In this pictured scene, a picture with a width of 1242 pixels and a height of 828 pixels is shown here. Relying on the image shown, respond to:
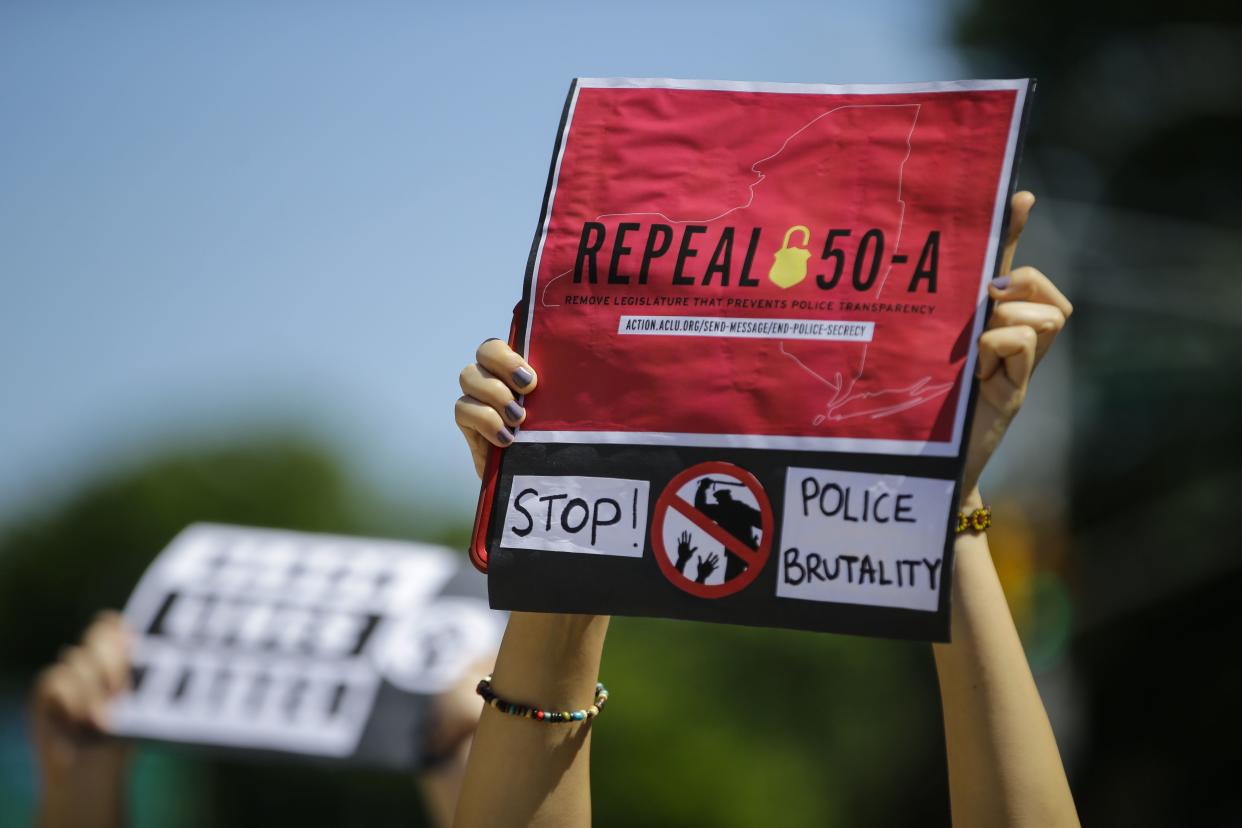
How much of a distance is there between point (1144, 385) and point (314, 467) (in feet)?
72.5

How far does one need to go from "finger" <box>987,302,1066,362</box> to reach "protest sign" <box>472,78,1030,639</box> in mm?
37

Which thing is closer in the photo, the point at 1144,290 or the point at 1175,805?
the point at 1144,290

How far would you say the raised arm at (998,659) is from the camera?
2064mm

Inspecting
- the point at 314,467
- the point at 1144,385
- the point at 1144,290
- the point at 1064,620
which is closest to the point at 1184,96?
the point at 1144,385

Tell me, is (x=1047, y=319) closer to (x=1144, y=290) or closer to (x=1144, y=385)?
(x=1144, y=290)

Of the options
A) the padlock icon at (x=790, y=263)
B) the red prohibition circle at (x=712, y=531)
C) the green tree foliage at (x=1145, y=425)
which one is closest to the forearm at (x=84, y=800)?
the red prohibition circle at (x=712, y=531)

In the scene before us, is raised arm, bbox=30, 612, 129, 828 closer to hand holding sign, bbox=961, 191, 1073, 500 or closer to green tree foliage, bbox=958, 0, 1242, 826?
hand holding sign, bbox=961, 191, 1073, 500

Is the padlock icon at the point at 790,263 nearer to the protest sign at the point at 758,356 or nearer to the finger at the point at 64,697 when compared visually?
the protest sign at the point at 758,356

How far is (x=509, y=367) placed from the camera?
226cm

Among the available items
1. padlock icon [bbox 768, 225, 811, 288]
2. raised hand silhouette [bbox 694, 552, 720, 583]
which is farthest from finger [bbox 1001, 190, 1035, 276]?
raised hand silhouette [bbox 694, 552, 720, 583]

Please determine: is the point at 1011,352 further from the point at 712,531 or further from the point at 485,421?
the point at 485,421

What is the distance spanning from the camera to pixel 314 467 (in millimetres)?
35344

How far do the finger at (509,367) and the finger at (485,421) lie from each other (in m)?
0.06

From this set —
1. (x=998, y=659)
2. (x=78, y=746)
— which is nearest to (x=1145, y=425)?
(x=78, y=746)
